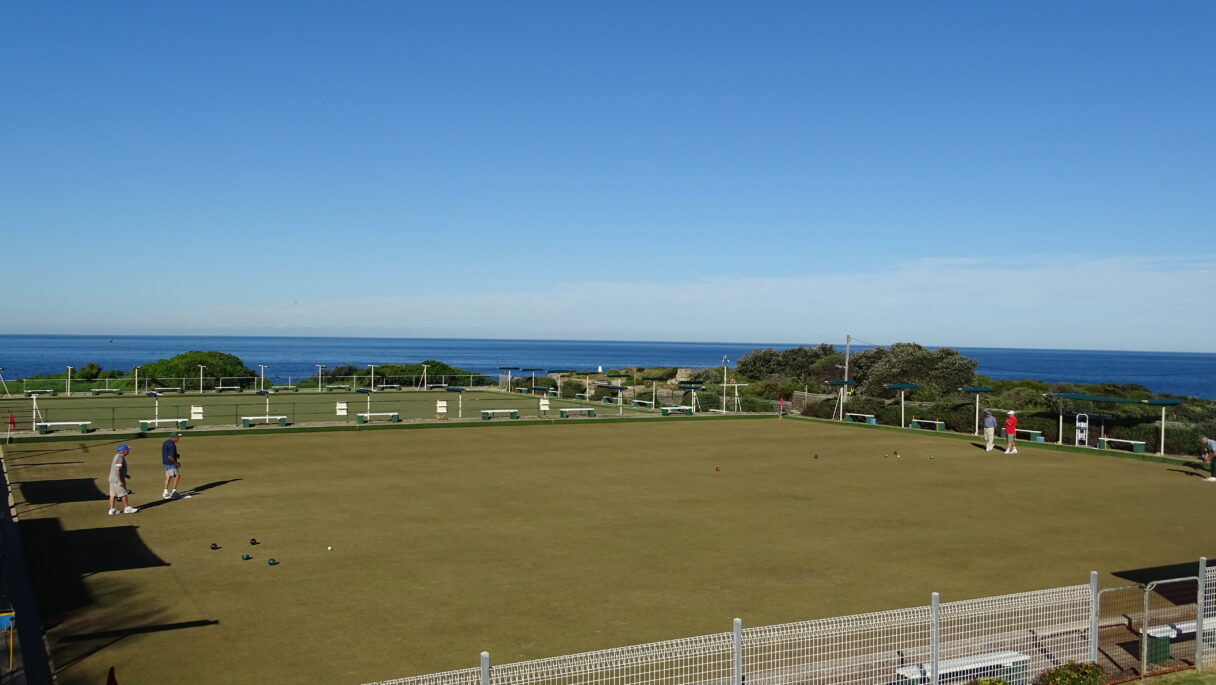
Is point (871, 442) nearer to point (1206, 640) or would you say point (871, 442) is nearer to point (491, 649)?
point (1206, 640)

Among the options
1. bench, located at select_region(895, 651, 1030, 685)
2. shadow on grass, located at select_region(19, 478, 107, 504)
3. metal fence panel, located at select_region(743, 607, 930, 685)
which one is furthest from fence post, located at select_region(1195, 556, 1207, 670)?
shadow on grass, located at select_region(19, 478, 107, 504)

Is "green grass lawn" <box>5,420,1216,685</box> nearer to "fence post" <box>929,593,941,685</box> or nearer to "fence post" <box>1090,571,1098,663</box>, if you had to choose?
"fence post" <box>1090,571,1098,663</box>

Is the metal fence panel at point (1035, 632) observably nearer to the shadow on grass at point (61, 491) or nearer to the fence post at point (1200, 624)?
the fence post at point (1200, 624)

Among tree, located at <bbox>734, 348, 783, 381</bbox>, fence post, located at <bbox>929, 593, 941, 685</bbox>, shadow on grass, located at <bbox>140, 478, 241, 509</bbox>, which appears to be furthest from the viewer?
tree, located at <bbox>734, 348, 783, 381</bbox>

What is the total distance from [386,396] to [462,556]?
1561 inches

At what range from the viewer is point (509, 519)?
55.5 feet

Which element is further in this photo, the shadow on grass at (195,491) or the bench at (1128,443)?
the bench at (1128,443)

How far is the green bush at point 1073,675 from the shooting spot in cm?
799

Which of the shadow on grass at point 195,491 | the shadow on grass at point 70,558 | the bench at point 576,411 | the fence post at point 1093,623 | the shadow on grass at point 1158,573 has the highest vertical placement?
the fence post at point 1093,623

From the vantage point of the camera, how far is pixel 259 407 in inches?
1677

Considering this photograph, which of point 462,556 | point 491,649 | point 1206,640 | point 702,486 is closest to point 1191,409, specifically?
point 702,486

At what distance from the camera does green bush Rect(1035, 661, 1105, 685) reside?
7.99 meters

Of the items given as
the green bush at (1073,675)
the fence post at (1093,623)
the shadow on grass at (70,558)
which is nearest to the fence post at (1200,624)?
the fence post at (1093,623)

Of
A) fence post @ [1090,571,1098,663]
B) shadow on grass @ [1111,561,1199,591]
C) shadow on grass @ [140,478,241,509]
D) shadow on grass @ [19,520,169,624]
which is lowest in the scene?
shadow on grass @ [140,478,241,509]
